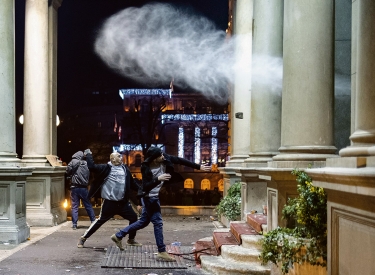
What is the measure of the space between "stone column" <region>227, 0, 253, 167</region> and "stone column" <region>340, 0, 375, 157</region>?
11.3 metres

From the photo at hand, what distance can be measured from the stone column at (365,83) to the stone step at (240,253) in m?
4.57

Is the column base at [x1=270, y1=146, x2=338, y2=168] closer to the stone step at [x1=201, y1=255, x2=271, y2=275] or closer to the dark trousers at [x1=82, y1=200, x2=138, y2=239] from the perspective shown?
the stone step at [x1=201, y1=255, x2=271, y2=275]

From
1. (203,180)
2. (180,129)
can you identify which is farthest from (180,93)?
(203,180)

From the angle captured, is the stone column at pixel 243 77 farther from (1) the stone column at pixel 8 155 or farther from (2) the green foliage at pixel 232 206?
(1) the stone column at pixel 8 155

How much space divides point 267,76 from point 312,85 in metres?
3.40

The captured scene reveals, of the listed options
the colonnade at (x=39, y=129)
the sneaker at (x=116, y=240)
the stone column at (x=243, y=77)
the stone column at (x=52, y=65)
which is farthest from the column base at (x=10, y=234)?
the stone column at (x=52, y=65)

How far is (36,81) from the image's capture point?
18.2m

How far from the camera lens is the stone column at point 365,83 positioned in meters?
4.97

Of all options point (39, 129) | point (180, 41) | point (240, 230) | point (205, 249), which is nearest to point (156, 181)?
point (205, 249)

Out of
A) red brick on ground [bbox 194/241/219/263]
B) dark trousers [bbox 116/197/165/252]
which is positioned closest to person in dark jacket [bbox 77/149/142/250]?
red brick on ground [bbox 194/241/219/263]

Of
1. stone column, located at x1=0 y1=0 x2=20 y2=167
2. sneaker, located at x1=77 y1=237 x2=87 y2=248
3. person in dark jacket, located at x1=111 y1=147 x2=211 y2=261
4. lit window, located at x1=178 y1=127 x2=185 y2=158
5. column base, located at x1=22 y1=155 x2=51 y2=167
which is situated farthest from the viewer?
lit window, located at x1=178 y1=127 x2=185 y2=158

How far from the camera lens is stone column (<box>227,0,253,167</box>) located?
16469 mm

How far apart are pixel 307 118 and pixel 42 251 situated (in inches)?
243

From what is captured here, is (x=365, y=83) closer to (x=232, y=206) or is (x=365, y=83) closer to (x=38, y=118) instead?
(x=232, y=206)
